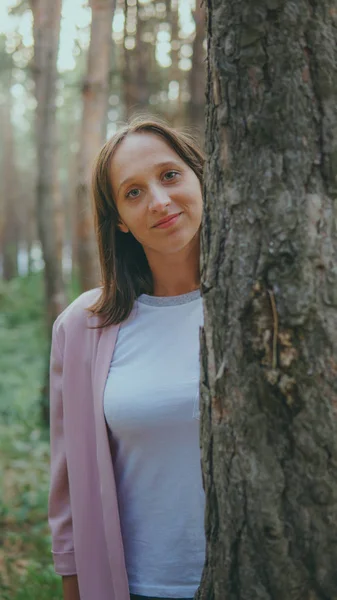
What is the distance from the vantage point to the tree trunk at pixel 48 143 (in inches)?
279

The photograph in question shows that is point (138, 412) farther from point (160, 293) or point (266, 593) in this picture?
point (266, 593)

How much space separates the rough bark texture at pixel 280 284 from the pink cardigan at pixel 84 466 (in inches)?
28.0

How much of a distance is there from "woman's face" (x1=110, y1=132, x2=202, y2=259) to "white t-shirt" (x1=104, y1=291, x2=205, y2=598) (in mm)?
280

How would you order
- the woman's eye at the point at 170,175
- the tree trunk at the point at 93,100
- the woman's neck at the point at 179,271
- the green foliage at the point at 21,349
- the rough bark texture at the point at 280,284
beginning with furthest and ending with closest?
the green foliage at the point at 21,349 → the tree trunk at the point at 93,100 → the woman's neck at the point at 179,271 → the woman's eye at the point at 170,175 → the rough bark texture at the point at 280,284

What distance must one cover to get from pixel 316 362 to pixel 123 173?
1073 mm

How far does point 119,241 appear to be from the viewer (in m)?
2.41

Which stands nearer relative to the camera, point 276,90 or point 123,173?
point 276,90

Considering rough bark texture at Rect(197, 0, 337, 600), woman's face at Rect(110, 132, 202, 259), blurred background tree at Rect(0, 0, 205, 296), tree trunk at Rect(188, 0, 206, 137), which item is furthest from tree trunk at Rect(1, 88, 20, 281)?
rough bark texture at Rect(197, 0, 337, 600)

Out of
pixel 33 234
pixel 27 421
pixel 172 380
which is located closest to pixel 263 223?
pixel 172 380

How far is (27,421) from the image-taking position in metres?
7.91

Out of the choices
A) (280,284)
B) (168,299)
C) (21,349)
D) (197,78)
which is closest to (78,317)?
(168,299)

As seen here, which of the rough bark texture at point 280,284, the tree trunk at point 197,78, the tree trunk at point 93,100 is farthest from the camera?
the tree trunk at point 197,78

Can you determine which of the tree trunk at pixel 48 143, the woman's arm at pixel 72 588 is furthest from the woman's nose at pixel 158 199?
the tree trunk at pixel 48 143

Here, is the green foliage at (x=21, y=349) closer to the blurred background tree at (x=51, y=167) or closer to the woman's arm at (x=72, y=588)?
the blurred background tree at (x=51, y=167)
